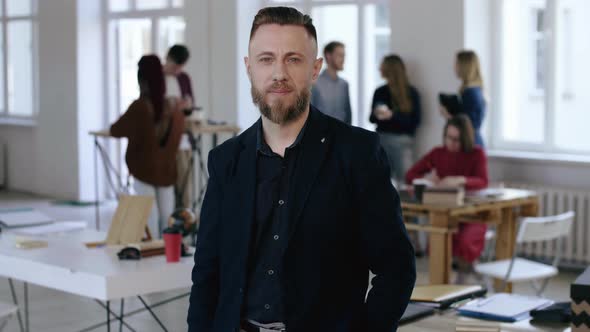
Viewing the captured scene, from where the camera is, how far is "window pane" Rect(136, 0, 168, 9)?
10.9 m

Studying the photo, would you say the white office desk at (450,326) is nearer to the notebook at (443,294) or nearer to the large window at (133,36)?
the notebook at (443,294)

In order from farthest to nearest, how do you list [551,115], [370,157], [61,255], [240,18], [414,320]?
[240,18] → [551,115] → [61,255] → [414,320] → [370,157]

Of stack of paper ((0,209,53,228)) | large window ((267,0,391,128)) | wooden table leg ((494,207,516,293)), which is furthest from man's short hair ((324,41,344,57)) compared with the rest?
stack of paper ((0,209,53,228))

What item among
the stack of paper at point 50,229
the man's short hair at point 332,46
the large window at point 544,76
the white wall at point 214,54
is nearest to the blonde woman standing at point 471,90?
the large window at point 544,76

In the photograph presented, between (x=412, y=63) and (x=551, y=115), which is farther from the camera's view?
(x=412, y=63)

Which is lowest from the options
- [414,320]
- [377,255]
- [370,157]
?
[414,320]

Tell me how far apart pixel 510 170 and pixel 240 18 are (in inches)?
134

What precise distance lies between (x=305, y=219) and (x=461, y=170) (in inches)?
177

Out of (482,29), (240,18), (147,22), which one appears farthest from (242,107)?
(482,29)

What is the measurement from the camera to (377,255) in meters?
2.15

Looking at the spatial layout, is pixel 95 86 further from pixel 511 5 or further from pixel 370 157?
pixel 370 157

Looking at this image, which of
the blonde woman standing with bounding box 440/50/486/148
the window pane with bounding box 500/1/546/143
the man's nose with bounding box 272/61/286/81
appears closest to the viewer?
the man's nose with bounding box 272/61/286/81

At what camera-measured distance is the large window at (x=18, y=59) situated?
12500 mm

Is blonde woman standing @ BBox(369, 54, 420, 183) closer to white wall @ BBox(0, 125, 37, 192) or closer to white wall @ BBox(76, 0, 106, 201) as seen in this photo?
white wall @ BBox(76, 0, 106, 201)
